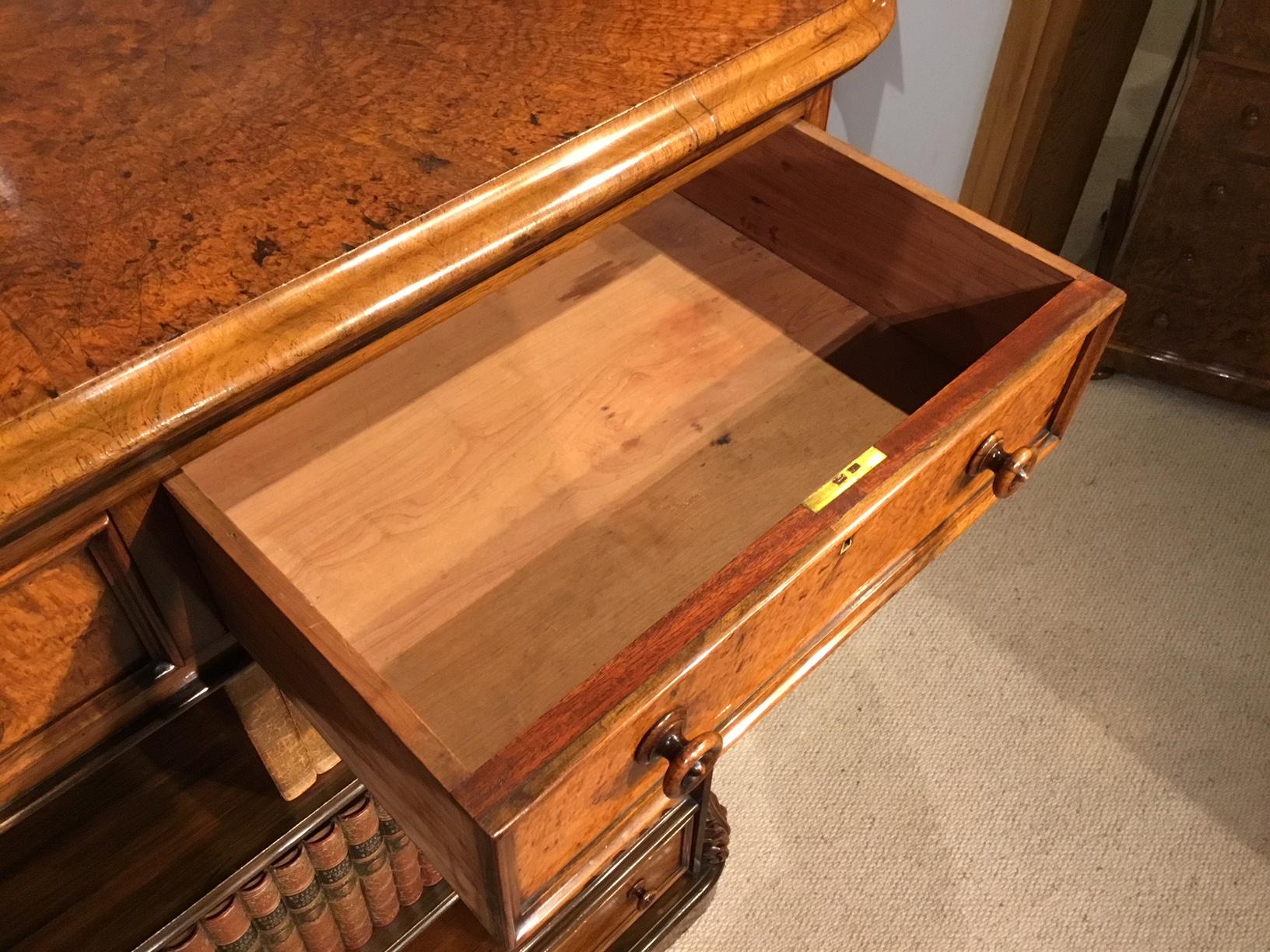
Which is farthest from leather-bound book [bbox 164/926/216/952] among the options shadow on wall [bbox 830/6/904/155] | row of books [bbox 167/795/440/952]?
shadow on wall [bbox 830/6/904/155]

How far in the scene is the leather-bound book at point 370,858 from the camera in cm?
77

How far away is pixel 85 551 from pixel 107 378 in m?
0.14

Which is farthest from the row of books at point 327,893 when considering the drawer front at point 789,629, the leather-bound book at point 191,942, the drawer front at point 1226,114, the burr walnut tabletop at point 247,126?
the drawer front at point 1226,114

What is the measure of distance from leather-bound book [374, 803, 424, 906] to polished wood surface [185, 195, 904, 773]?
8.8 inches

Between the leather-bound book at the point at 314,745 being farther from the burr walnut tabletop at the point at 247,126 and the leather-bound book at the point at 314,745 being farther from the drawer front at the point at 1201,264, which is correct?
the drawer front at the point at 1201,264

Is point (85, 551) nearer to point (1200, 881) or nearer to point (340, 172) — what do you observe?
point (340, 172)

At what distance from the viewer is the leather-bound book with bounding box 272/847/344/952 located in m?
0.74

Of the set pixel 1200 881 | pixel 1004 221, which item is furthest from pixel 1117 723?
pixel 1004 221

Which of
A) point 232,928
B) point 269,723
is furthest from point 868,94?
point 232,928

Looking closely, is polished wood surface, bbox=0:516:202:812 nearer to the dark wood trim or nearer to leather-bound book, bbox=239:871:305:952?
leather-bound book, bbox=239:871:305:952

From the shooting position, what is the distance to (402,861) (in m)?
0.85

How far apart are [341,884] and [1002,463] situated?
0.58 m

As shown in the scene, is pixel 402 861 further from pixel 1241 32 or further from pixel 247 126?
pixel 1241 32

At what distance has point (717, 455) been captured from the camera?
753mm
